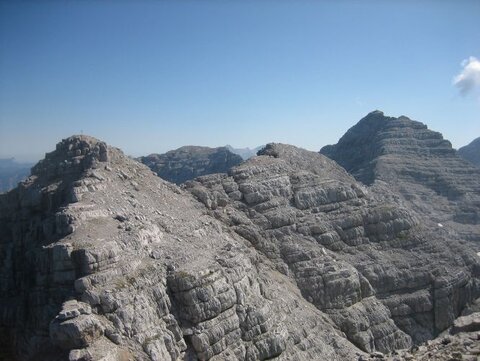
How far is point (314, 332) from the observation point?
68.8 meters

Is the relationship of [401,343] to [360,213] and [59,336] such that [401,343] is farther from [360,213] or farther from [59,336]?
[59,336]

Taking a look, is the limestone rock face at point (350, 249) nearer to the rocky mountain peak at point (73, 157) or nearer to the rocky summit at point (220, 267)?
the rocky summit at point (220, 267)

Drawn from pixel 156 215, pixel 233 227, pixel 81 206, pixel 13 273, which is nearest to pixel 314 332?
pixel 233 227

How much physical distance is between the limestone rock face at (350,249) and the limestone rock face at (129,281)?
189 inches

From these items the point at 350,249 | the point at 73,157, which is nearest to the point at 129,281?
the point at 73,157

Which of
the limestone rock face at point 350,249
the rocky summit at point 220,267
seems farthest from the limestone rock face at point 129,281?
the limestone rock face at point 350,249

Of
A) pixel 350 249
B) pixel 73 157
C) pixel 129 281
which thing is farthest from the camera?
pixel 350 249

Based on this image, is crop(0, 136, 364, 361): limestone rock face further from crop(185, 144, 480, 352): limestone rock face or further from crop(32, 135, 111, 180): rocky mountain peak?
crop(185, 144, 480, 352): limestone rock face

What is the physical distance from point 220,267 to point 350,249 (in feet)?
130

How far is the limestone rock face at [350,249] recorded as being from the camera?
8119cm

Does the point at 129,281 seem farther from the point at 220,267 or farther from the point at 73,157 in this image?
the point at 73,157

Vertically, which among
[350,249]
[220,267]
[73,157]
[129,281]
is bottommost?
[350,249]

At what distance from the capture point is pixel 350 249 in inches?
3593

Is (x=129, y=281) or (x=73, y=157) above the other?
(x=73, y=157)
